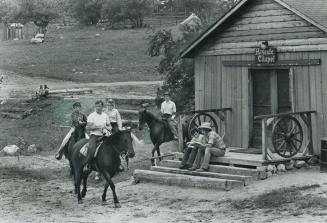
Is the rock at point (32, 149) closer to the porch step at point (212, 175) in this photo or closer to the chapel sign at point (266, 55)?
the porch step at point (212, 175)

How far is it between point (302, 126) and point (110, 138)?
18.1 ft

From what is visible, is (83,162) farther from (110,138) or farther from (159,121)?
(159,121)

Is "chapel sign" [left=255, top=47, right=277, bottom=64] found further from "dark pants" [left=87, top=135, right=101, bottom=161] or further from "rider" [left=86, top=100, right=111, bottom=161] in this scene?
"dark pants" [left=87, top=135, right=101, bottom=161]

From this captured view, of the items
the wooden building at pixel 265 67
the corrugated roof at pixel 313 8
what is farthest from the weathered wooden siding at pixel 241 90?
the corrugated roof at pixel 313 8

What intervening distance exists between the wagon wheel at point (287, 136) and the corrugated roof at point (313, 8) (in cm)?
277

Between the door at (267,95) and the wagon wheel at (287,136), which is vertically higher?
the door at (267,95)

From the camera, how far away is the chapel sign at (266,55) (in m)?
18.6

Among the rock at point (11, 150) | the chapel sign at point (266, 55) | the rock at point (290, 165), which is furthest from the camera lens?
the rock at point (11, 150)

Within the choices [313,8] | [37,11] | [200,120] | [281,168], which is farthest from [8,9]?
[281,168]

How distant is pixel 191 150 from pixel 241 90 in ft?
9.49

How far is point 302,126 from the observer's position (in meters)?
18.1

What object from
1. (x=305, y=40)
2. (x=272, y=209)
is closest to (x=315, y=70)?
(x=305, y=40)

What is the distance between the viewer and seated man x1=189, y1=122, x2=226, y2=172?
17.6 metres

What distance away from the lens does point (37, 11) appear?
61.6 metres
